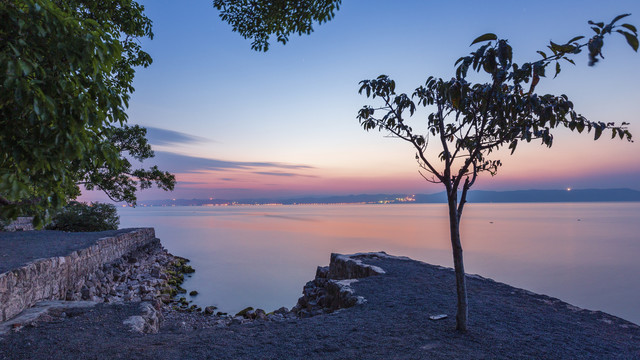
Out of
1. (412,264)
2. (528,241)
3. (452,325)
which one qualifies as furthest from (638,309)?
(528,241)

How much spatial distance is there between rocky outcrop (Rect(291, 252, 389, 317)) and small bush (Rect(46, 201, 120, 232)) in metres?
13.9

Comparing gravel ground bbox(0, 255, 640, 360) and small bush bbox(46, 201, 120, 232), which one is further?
small bush bbox(46, 201, 120, 232)

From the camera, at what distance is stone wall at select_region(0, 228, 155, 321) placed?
5918mm

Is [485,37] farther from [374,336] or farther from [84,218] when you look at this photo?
[84,218]

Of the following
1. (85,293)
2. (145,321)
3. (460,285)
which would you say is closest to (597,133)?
(460,285)

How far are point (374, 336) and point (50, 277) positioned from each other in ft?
25.5

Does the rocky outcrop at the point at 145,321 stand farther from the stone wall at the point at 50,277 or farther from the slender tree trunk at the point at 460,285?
A: the slender tree trunk at the point at 460,285

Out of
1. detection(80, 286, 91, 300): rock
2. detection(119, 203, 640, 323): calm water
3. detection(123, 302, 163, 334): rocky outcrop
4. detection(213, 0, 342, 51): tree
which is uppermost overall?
detection(213, 0, 342, 51): tree

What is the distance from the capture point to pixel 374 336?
4.80 meters

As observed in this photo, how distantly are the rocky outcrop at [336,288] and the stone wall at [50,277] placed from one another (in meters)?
6.01

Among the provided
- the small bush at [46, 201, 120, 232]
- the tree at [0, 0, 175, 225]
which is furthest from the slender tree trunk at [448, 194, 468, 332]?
the small bush at [46, 201, 120, 232]

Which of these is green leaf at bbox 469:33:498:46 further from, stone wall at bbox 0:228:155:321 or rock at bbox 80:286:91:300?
rock at bbox 80:286:91:300

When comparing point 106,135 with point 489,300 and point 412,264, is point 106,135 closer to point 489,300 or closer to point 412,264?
point 489,300

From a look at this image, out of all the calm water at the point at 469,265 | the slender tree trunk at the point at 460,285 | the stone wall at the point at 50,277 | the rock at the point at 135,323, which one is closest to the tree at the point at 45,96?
the rock at the point at 135,323
